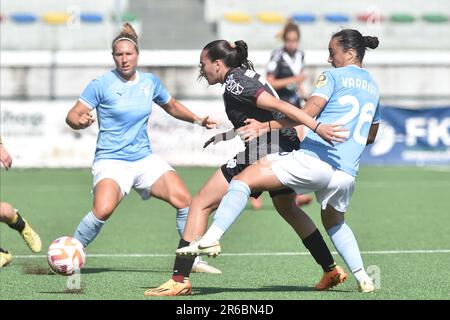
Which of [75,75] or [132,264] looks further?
[75,75]

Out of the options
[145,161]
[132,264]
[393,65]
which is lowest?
[132,264]

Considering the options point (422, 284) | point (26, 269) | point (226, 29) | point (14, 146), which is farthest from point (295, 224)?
point (226, 29)

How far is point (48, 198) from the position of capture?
17.2 m

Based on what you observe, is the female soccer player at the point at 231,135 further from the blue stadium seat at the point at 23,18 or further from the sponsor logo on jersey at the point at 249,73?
the blue stadium seat at the point at 23,18

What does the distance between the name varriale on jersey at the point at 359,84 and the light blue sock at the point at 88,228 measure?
260 cm

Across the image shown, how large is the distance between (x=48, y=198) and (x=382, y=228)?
6217 millimetres

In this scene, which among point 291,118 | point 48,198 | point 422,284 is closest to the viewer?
point 291,118

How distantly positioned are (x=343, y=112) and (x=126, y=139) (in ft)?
8.08

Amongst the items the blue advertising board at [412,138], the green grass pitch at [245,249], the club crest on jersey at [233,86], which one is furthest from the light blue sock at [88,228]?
the blue advertising board at [412,138]

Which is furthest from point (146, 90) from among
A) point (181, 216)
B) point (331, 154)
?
point (331, 154)

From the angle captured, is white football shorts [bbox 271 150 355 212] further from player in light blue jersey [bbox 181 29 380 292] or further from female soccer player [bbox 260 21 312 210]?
female soccer player [bbox 260 21 312 210]

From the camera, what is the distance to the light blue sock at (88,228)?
927 centimetres

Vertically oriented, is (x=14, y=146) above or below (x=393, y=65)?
below

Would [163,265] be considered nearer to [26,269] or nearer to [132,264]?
[132,264]
